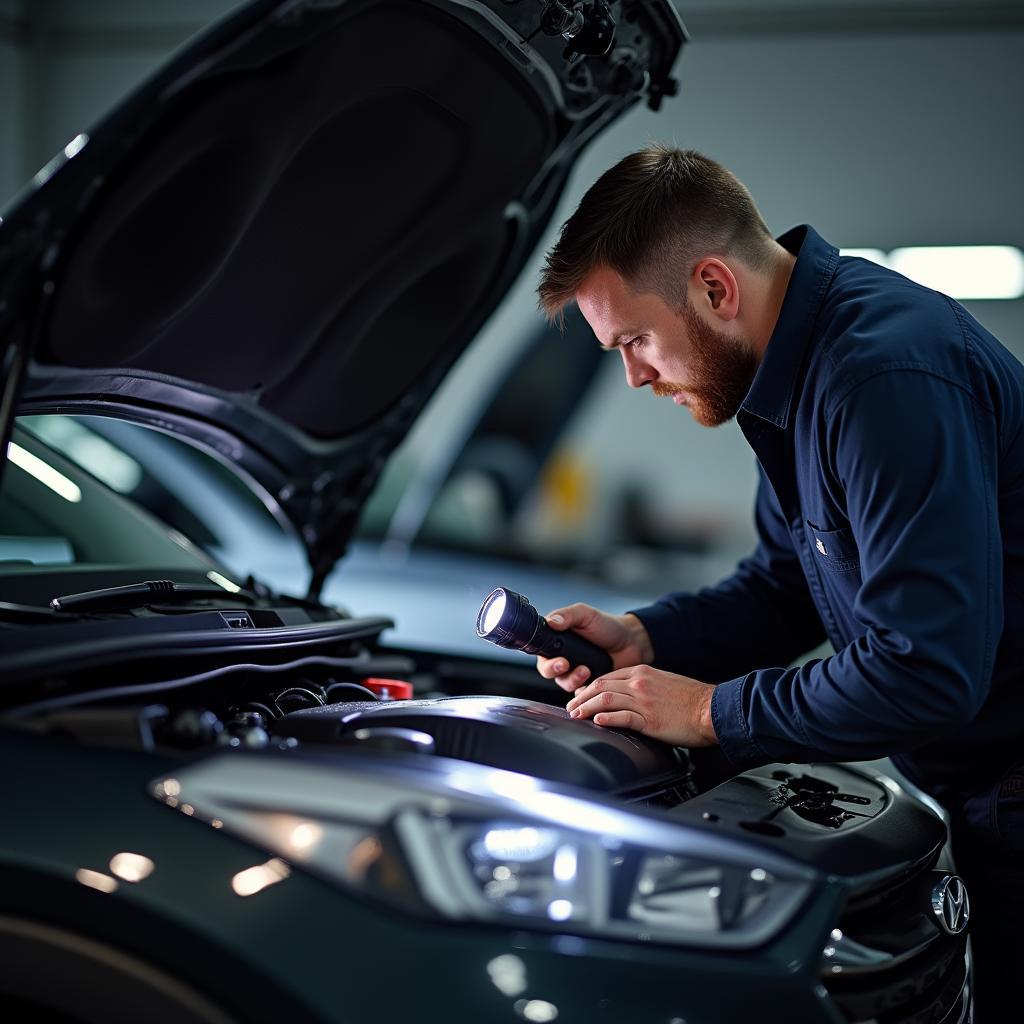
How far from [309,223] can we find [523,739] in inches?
37.5

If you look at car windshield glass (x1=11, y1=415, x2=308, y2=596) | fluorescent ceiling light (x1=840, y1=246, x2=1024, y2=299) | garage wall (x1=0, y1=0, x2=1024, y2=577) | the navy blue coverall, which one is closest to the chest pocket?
the navy blue coverall

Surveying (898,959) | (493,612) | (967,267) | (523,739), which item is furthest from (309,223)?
(967,267)

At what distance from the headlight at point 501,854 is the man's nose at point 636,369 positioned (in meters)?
0.81

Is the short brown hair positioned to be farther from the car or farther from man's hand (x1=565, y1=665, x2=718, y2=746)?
man's hand (x1=565, y1=665, x2=718, y2=746)

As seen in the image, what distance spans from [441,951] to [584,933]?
0.14m

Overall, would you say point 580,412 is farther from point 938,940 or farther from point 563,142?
point 938,940

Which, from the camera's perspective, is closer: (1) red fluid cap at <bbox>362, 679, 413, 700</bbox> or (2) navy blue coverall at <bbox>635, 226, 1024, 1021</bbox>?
(2) navy blue coverall at <bbox>635, 226, 1024, 1021</bbox>

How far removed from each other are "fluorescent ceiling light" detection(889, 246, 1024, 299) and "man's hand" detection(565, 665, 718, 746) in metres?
4.26

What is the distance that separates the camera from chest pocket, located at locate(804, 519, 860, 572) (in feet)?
4.82

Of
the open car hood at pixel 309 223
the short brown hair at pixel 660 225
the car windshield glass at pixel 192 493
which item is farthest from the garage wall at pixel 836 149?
the short brown hair at pixel 660 225

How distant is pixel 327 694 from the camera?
1.73 metres

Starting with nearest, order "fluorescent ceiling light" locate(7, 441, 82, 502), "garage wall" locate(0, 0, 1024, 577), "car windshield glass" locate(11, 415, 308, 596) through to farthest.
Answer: "fluorescent ceiling light" locate(7, 441, 82, 502) < "garage wall" locate(0, 0, 1024, 577) < "car windshield glass" locate(11, 415, 308, 596)

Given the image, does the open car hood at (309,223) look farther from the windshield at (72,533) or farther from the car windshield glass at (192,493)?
the car windshield glass at (192,493)

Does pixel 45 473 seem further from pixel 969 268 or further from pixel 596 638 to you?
pixel 969 268
